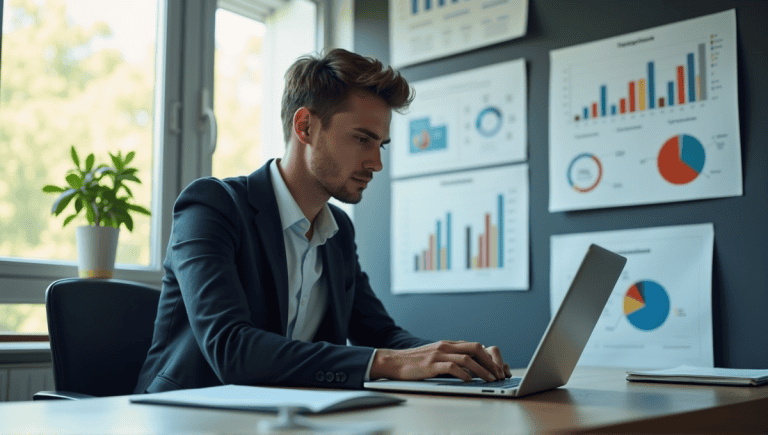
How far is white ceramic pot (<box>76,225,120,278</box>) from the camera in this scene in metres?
1.85

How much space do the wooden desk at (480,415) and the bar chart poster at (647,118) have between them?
105 centimetres

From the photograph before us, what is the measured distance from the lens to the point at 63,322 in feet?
4.60

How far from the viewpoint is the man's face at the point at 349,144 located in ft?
5.26

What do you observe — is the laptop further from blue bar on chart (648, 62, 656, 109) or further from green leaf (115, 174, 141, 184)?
green leaf (115, 174, 141, 184)

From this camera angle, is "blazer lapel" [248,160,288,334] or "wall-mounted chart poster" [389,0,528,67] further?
"wall-mounted chart poster" [389,0,528,67]

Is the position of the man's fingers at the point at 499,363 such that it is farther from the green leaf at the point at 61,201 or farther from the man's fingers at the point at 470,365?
the green leaf at the point at 61,201

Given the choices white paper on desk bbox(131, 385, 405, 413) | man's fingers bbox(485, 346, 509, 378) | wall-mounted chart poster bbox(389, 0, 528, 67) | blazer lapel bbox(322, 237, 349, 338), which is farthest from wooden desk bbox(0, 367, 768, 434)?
wall-mounted chart poster bbox(389, 0, 528, 67)

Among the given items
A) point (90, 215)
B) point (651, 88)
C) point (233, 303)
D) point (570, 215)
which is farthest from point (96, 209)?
point (651, 88)

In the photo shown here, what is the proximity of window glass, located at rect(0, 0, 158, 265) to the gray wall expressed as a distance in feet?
2.85

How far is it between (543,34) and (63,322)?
5.55 feet

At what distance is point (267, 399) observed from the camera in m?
0.75

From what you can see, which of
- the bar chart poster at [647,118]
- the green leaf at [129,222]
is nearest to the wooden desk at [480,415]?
the bar chart poster at [647,118]

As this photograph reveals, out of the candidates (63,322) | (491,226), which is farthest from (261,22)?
(63,322)

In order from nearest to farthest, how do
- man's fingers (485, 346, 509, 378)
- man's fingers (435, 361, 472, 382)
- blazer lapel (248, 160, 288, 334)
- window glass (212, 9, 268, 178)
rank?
man's fingers (435, 361, 472, 382) < man's fingers (485, 346, 509, 378) < blazer lapel (248, 160, 288, 334) < window glass (212, 9, 268, 178)
